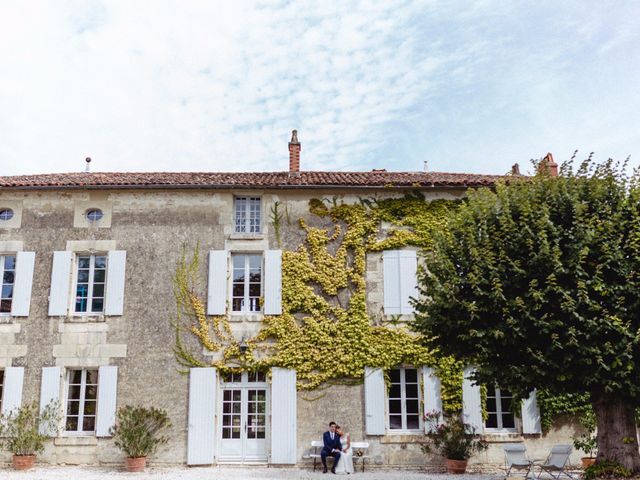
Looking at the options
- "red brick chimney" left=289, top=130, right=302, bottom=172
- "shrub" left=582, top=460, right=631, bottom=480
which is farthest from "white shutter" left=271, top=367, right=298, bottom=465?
"shrub" left=582, top=460, right=631, bottom=480

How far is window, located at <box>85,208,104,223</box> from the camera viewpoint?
14648 millimetres

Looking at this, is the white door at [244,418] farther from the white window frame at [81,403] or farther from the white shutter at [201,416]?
the white window frame at [81,403]

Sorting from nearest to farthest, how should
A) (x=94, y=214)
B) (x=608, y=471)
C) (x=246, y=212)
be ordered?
(x=608, y=471) < (x=94, y=214) < (x=246, y=212)

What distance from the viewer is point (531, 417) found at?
1360cm

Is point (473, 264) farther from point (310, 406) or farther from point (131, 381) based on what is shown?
point (131, 381)

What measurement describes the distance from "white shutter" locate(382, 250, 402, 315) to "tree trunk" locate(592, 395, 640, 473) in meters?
4.98

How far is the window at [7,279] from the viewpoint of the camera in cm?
1429

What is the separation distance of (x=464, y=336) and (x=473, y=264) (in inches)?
45.8

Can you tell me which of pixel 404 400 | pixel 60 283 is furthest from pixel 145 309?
pixel 404 400

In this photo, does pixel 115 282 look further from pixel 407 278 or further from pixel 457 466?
pixel 457 466

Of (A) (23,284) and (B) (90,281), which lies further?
(B) (90,281)

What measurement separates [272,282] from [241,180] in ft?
8.14

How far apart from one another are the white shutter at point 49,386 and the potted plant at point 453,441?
306 inches

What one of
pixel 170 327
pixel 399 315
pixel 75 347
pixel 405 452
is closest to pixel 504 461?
pixel 405 452
